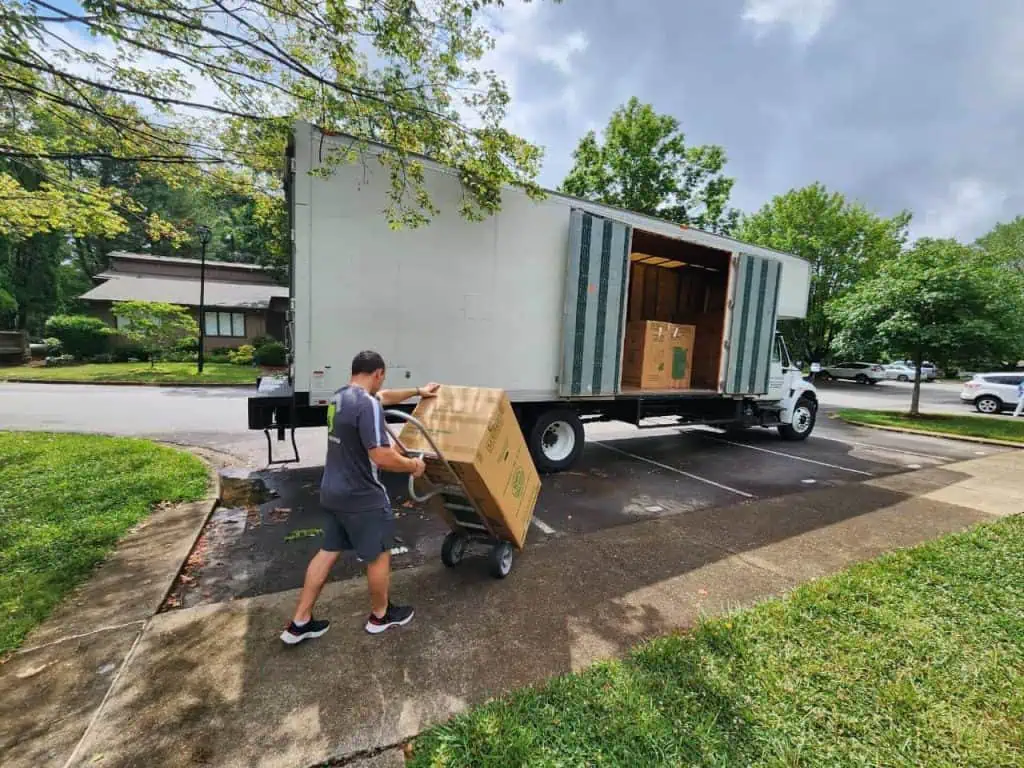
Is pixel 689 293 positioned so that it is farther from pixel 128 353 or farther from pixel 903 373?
pixel 903 373

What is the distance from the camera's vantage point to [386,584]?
2926 millimetres

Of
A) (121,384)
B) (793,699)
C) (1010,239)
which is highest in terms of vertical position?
(1010,239)

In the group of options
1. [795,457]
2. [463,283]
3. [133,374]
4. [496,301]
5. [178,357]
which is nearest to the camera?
[463,283]

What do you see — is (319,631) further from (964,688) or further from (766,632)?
(964,688)

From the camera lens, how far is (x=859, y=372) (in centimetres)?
3047

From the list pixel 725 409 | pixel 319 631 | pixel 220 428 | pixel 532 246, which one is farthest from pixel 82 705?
pixel 725 409

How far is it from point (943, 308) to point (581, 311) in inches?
521

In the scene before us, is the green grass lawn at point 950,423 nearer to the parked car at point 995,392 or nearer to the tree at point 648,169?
the parked car at point 995,392

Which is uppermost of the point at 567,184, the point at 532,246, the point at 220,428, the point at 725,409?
the point at 567,184

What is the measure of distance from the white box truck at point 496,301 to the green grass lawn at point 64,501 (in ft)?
4.71

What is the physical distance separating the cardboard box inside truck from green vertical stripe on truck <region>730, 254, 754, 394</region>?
0.79 m

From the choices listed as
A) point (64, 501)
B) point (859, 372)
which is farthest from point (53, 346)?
point (859, 372)

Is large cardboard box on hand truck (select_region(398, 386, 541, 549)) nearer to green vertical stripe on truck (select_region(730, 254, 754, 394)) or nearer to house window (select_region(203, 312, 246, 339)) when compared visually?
green vertical stripe on truck (select_region(730, 254, 754, 394))

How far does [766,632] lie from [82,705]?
3.84 m
